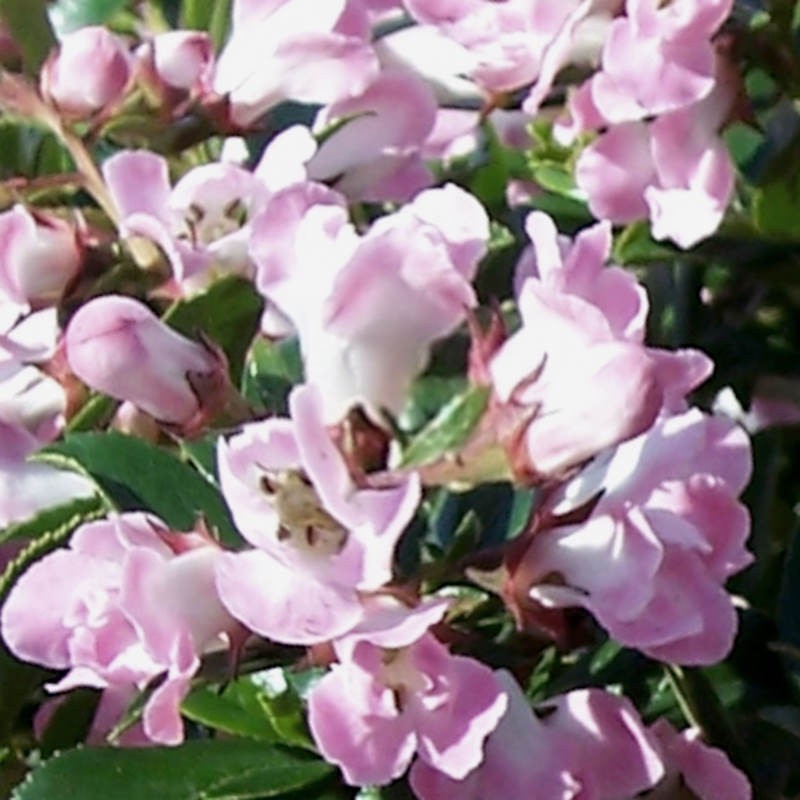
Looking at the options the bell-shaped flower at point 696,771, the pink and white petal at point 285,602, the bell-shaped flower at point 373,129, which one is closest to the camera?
the pink and white petal at point 285,602

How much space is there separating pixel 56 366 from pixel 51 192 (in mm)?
192

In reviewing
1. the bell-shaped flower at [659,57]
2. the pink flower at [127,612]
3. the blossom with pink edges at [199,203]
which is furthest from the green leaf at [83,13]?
the pink flower at [127,612]


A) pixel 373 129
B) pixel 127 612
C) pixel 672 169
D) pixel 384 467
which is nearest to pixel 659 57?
pixel 672 169

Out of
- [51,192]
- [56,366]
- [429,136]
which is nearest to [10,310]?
[56,366]

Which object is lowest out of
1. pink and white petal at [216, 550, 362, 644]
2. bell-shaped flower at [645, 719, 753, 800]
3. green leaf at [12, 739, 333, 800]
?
green leaf at [12, 739, 333, 800]

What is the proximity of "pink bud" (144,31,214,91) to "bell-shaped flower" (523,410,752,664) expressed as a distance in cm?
39

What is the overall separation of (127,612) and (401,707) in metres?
0.12

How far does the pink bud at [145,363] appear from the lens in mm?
952

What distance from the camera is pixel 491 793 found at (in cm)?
90

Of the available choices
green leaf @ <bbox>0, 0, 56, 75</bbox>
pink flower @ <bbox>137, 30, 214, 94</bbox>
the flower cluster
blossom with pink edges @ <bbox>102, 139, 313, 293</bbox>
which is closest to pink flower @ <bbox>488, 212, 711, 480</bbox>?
the flower cluster

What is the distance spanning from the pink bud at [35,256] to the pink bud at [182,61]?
0.40 ft

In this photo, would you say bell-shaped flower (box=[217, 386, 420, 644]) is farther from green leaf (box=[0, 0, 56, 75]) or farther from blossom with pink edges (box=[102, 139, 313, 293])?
green leaf (box=[0, 0, 56, 75])

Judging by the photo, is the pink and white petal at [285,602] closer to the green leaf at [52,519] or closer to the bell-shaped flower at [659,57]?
the green leaf at [52,519]

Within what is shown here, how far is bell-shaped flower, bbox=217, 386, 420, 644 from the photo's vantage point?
0.82 m
